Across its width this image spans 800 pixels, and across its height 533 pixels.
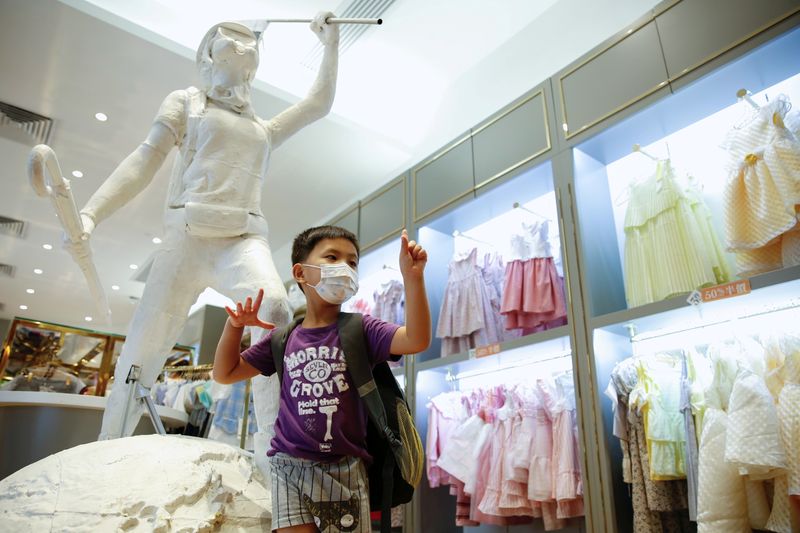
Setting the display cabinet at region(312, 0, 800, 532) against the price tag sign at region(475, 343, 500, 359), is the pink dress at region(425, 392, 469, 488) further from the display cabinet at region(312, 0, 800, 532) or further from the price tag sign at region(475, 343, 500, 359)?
the price tag sign at region(475, 343, 500, 359)

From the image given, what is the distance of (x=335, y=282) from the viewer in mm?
1353

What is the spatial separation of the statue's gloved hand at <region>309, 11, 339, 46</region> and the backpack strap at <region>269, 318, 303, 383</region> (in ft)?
4.33

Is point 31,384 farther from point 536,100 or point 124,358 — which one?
point 536,100

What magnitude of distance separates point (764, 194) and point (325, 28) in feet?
6.28

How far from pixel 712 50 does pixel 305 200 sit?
14.1 feet

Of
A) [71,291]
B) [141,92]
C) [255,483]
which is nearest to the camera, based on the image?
[255,483]

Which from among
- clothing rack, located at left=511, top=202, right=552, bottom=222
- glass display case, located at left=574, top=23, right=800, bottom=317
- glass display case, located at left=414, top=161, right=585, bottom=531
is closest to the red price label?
Result: glass display case, located at left=574, top=23, right=800, bottom=317

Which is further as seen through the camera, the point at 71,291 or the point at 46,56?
the point at 71,291

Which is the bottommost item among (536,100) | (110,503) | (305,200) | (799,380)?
(110,503)

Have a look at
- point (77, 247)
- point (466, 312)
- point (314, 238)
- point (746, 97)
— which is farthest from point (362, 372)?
point (466, 312)

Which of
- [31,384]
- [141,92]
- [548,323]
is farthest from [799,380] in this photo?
[141,92]

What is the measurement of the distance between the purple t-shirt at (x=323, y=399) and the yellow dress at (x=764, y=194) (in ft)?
5.91

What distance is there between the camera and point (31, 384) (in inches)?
118

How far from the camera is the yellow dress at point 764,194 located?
2.19 meters
